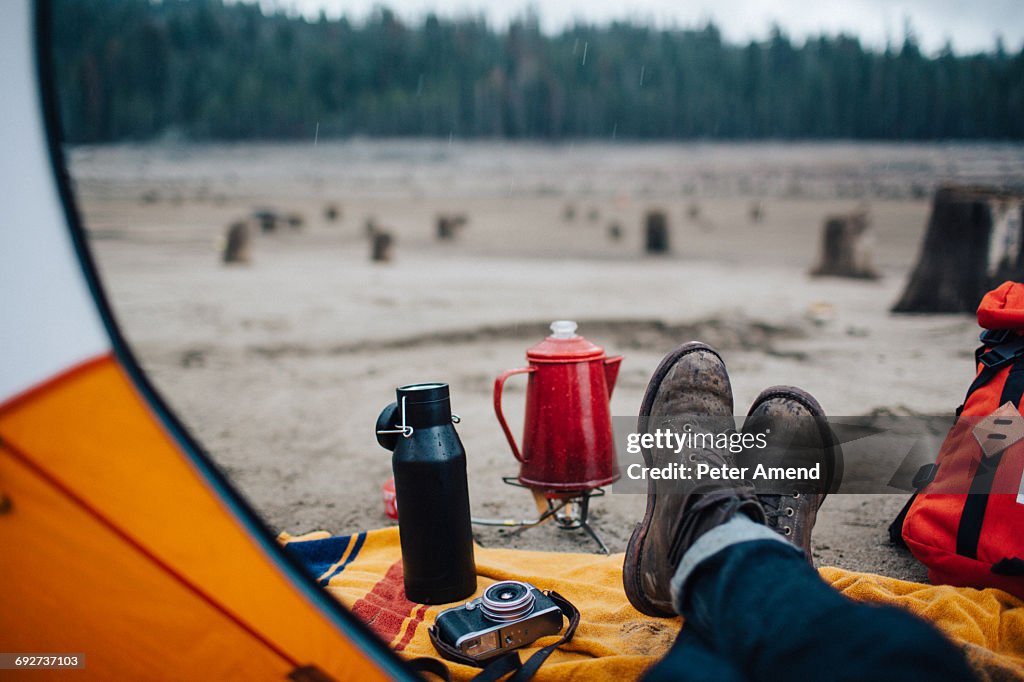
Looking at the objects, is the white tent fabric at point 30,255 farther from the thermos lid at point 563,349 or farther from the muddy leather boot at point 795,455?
the muddy leather boot at point 795,455

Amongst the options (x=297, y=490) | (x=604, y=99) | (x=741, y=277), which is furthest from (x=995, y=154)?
(x=297, y=490)

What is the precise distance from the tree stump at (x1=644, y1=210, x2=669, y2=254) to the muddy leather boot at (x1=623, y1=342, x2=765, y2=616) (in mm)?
11145

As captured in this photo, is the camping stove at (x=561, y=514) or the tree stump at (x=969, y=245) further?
the tree stump at (x=969, y=245)

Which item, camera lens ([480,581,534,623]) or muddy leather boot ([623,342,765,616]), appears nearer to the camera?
muddy leather boot ([623,342,765,616])

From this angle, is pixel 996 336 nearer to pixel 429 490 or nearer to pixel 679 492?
pixel 679 492

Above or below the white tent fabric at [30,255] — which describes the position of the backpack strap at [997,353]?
below

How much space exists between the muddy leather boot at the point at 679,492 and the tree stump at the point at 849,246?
7.77 m

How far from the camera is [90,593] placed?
3.79ft

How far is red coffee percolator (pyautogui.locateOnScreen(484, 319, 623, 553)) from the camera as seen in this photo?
2.34 meters

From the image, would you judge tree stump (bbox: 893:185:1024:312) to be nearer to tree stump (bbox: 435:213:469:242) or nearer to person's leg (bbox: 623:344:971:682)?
person's leg (bbox: 623:344:971:682)

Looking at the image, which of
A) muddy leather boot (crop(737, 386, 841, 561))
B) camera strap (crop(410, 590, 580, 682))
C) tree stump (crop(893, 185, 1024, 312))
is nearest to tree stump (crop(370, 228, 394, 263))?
tree stump (crop(893, 185, 1024, 312))

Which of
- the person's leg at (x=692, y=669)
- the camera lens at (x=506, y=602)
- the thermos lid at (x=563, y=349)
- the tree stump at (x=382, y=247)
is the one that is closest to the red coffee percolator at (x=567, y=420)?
the thermos lid at (x=563, y=349)

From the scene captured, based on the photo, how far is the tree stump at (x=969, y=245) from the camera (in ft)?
17.9

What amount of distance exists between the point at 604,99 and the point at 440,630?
48.2m
